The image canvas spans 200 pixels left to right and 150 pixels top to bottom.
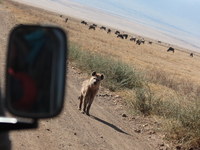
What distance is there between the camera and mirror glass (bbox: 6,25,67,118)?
75.9 inches

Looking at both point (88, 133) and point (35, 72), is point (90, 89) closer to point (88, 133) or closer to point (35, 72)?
point (88, 133)

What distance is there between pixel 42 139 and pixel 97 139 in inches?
47.4

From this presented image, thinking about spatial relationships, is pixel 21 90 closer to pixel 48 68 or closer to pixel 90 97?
pixel 48 68

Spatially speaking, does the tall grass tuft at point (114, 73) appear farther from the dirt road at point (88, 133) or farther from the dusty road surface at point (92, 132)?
the dirt road at point (88, 133)

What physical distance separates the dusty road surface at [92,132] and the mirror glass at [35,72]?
3144 mm

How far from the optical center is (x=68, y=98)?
8891 millimetres

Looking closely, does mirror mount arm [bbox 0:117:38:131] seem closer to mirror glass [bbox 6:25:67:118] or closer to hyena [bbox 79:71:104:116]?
mirror glass [bbox 6:25:67:118]

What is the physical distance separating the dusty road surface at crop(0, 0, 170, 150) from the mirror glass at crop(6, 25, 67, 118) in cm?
314

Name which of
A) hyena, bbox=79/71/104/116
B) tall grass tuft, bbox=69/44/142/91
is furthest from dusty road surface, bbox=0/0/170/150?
tall grass tuft, bbox=69/44/142/91

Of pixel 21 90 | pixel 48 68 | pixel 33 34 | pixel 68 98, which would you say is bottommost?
pixel 68 98

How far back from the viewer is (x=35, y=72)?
194cm

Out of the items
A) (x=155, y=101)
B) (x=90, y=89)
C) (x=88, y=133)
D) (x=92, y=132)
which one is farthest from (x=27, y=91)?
(x=155, y=101)

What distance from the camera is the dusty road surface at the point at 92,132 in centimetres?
556

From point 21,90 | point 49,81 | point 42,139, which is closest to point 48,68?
point 49,81
